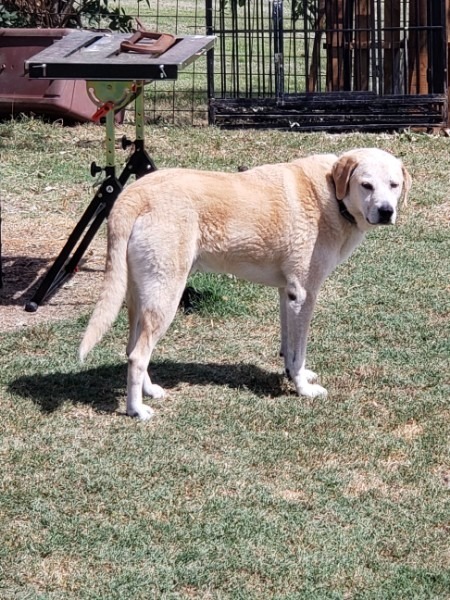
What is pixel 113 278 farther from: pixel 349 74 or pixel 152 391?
pixel 349 74

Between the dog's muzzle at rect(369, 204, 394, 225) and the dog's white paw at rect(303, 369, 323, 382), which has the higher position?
the dog's muzzle at rect(369, 204, 394, 225)

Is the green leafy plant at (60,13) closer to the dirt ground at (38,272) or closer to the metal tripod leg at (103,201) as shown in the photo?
the dirt ground at (38,272)

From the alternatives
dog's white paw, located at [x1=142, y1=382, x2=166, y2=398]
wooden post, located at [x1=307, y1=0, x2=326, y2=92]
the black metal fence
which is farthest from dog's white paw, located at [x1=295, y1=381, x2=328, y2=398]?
wooden post, located at [x1=307, y1=0, x2=326, y2=92]

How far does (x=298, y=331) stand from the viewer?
575 centimetres

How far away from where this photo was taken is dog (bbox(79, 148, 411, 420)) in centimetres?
535

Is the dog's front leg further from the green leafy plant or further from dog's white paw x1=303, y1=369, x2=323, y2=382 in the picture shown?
the green leafy plant

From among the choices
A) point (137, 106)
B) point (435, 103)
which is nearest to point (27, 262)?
point (137, 106)

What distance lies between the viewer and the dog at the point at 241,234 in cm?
535

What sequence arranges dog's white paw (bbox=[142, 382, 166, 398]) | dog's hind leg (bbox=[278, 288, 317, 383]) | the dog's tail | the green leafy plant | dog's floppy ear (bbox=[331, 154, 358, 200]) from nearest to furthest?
the dog's tail → dog's floppy ear (bbox=[331, 154, 358, 200]) → dog's white paw (bbox=[142, 382, 166, 398]) → dog's hind leg (bbox=[278, 288, 317, 383]) → the green leafy plant

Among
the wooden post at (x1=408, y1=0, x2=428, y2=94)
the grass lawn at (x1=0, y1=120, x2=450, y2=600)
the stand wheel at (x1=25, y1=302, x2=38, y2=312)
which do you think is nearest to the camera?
the grass lawn at (x1=0, y1=120, x2=450, y2=600)

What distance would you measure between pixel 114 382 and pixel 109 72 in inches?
67.3

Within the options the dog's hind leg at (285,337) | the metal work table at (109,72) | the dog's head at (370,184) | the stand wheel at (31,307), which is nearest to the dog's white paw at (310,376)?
the dog's hind leg at (285,337)

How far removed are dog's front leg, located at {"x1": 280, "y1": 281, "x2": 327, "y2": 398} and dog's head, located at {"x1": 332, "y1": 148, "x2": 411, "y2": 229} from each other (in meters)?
0.48

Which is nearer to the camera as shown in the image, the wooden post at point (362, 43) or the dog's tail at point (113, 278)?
the dog's tail at point (113, 278)
